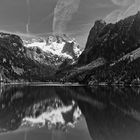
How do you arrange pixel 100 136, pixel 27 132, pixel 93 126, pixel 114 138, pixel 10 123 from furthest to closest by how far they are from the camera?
pixel 10 123
pixel 93 126
pixel 27 132
pixel 100 136
pixel 114 138

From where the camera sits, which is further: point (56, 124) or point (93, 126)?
point (56, 124)

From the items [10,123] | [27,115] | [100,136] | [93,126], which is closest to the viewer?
[100,136]

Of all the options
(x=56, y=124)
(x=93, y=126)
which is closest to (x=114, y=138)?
(x=93, y=126)

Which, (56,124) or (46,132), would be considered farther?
(56,124)

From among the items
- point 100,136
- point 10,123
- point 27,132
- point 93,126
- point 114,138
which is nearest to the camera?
point 114,138

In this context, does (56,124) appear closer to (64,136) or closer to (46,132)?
(46,132)

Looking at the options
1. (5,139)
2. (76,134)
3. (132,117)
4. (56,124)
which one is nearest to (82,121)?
(56,124)

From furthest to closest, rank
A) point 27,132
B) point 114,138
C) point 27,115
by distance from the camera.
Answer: point 27,115
point 27,132
point 114,138

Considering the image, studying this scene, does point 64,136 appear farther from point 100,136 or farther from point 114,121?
point 114,121
